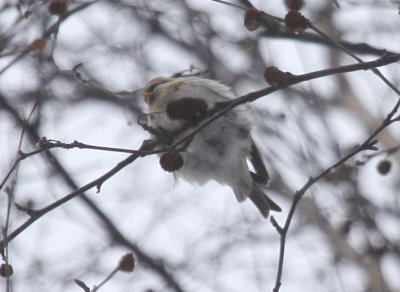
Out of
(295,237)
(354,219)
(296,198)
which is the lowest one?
(296,198)

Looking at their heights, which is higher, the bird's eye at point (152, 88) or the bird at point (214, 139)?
the bird's eye at point (152, 88)

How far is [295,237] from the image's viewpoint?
17.4 ft

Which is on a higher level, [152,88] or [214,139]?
[152,88]

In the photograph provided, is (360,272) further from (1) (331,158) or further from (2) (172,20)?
(2) (172,20)

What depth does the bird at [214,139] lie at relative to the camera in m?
3.49

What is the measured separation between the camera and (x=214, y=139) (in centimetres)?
351

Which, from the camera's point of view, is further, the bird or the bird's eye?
the bird's eye

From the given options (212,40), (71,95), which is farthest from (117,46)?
(212,40)

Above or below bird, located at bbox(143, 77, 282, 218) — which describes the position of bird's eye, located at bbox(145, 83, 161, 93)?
above

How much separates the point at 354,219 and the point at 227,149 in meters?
0.97

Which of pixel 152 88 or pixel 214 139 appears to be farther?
pixel 152 88

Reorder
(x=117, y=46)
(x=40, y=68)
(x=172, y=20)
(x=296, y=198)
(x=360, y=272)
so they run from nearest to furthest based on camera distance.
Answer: (x=296, y=198)
(x=40, y=68)
(x=360, y=272)
(x=172, y=20)
(x=117, y=46)

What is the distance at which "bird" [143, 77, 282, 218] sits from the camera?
3.49 metres

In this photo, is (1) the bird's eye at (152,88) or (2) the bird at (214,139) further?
(1) the bird's eye at (152,88)
